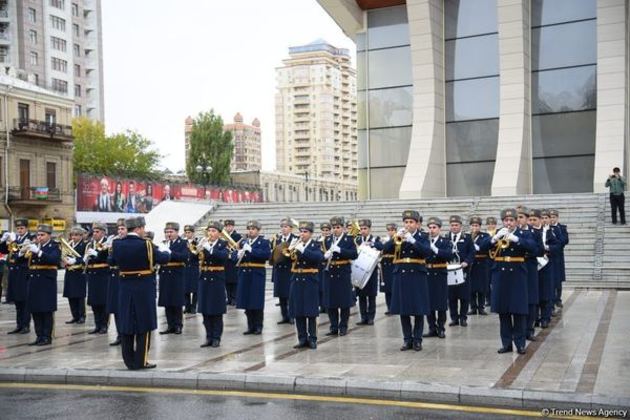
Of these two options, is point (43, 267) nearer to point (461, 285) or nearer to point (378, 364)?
point (378, 364)

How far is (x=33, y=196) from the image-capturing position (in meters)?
49.1

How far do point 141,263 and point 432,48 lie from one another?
27.0 metres

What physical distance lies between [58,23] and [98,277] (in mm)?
73800

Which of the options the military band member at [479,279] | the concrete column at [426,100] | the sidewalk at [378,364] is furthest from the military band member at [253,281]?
the concrete column at [426,100]

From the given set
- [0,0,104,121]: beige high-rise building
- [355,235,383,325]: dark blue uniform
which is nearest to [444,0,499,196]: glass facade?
[355,235,383,325]: dark blue uniform

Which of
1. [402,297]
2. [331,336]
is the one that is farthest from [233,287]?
[402,297]

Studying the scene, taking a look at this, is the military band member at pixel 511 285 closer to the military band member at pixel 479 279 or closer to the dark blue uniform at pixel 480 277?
the military band member at pixel 479 279

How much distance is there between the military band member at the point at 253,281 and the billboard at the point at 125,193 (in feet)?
107

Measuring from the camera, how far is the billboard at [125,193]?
4419cm

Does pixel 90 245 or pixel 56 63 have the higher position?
pixel 56 63

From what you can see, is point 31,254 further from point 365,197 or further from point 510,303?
point 365,197

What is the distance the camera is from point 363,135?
37.9 m

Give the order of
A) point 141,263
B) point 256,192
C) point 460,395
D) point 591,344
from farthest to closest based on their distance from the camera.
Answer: point 256,192 → point 591,344 → point 141,263 → point 460,395

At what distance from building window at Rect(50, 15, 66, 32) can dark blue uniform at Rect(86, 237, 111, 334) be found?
72704 millimetres
